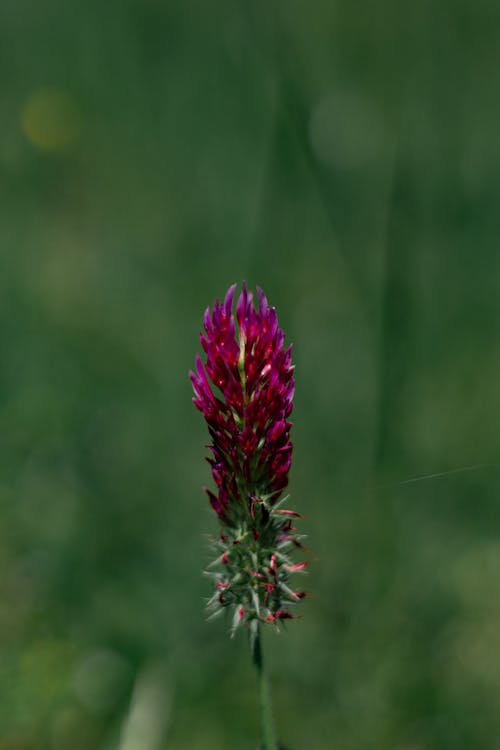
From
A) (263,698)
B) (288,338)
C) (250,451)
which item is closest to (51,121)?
(288,338)

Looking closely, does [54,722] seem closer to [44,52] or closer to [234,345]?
[234,345]

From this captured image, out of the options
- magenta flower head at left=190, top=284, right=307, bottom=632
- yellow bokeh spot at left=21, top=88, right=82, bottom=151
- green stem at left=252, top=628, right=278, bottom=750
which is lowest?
green stem at left=252, top=628, right=278, bottom=750

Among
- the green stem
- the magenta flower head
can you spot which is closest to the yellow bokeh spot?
the magenta flower head

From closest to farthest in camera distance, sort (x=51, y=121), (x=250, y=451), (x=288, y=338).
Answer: (x=250, y=451) → (x=288, y=338) → (x=51, y=121)

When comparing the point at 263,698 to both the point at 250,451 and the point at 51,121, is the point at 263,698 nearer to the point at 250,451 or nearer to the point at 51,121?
the point at 250,451

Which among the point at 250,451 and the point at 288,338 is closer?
the point at 250,451

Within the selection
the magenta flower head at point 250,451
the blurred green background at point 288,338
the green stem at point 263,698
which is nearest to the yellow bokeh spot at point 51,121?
the blurred green background at point 288,338

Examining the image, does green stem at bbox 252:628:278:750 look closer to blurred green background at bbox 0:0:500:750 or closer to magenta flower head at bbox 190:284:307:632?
magenta flower head at bbox 190:284:307:632

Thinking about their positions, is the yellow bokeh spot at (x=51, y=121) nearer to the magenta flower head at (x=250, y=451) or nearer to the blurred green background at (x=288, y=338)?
the blurred green background at (x=288, y=338)

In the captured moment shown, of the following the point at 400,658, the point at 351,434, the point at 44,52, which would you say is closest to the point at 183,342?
the point at 351,434
